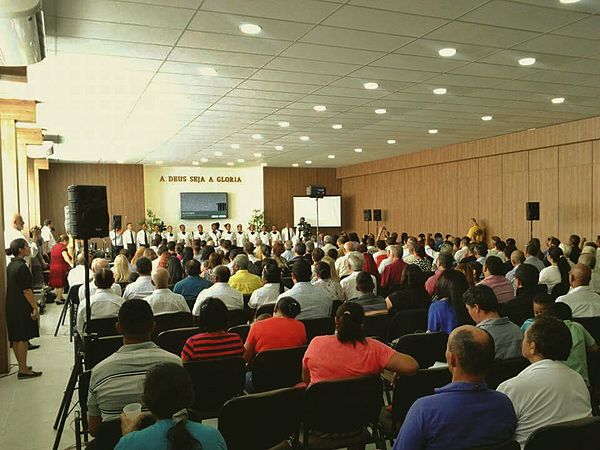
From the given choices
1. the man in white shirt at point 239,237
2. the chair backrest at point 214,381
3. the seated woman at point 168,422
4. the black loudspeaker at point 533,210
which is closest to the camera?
the seated woman at point 168,422

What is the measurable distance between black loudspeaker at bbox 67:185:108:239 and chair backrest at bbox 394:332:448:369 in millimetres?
3009

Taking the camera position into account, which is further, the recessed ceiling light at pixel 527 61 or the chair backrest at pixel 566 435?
the recessed ceiling light at pixel 527 61

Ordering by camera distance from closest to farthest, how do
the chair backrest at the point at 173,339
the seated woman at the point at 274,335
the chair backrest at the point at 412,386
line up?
the chair backrest at the point at 412,386 → the seated woman at the point at 274,335 → the chair backrest at the point at 173,339

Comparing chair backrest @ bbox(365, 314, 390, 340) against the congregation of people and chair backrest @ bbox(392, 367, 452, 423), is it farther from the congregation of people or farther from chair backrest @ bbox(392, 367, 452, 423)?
chair backrest @ bbox(392, 367, 452, 423)

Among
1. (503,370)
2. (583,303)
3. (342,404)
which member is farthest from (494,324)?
(583,303)

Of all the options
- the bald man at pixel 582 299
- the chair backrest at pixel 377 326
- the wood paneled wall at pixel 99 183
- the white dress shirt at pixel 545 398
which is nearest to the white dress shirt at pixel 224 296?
the chair backrest at pixel 377 326

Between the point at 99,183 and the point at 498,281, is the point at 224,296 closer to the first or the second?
the point at 498,281

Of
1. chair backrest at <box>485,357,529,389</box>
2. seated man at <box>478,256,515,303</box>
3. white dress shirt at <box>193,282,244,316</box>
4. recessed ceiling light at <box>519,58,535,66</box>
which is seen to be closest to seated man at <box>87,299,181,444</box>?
chair backrest at <box>485,357,529,389</box>

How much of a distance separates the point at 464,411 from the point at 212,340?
1.99 m

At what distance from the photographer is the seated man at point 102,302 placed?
5.29m

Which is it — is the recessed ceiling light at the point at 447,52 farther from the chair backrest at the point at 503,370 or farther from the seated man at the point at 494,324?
the chair backrest at the point at 503,370

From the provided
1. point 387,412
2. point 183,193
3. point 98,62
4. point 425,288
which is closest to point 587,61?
point 425,288

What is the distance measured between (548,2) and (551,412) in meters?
4.02

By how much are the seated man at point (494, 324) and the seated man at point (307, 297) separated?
2005mm
